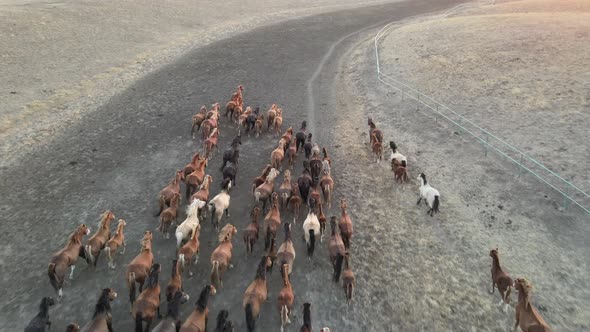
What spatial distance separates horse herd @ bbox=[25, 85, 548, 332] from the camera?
31.0ft

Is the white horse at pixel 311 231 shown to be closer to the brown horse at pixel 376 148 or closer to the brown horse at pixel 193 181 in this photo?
the brown horse at pixel 193 181

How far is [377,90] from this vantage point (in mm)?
24922

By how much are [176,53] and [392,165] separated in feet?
65.3

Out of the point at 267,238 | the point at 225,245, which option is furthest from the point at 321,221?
the point at 225,245

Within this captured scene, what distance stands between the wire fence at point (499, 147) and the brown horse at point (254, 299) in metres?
10.4

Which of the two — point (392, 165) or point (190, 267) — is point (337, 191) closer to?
point (392, 165)

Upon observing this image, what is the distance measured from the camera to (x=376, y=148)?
1744 centimetres

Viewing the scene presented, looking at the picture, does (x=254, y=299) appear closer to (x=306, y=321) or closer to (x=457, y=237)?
(x=306, y=321)

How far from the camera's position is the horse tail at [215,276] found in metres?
10.9

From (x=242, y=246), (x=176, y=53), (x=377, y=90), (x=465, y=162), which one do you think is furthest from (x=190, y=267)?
(x=176, y=53)

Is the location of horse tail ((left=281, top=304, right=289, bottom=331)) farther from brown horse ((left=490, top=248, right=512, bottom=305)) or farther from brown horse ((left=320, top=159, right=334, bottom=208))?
brown horse ((left=320, top=159, right=334, bottom=208))

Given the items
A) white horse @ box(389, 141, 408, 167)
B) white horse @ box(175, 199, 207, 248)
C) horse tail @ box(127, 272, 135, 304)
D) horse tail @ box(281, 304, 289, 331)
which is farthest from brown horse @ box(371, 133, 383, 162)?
horse tail @ box(127, 272, 135, 304)

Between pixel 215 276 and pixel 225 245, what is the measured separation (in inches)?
33.3

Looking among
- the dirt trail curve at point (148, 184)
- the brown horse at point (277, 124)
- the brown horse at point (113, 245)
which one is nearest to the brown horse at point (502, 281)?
the dirt trail curve at point (148, 184)
